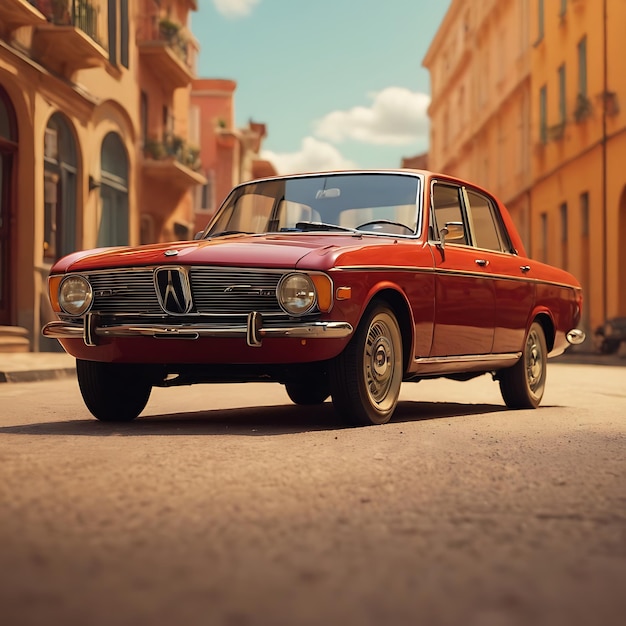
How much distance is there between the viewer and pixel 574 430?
7191 millimetres

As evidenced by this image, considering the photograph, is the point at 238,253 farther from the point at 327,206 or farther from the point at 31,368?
the point at 31,368

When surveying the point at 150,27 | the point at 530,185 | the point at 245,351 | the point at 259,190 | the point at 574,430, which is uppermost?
the point at 150,27

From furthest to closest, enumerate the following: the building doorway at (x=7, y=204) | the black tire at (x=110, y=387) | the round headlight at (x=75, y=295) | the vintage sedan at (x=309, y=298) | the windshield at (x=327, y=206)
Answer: the building doorway at (x=7, y=204) → the windshield at (x=327, y=206) → the black tire at (x=110, y=387) → the round headlight at (x=75, y=295) → the vintage sedan at (x=309, y=298)

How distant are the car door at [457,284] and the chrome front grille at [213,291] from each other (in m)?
1.50

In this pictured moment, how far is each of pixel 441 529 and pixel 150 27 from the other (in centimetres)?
2608

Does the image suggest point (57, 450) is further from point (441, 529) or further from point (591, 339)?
point (591, 339)

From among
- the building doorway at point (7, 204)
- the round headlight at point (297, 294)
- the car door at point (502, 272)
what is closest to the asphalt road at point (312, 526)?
the round headlight at point (297, 294)

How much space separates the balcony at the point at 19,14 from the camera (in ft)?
60.3

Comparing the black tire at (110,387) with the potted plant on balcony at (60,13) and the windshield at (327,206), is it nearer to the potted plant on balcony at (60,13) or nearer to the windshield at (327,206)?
the windshield at (327,206)

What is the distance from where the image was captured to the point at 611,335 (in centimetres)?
2559

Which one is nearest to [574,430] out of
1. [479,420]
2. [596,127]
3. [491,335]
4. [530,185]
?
[479,420]

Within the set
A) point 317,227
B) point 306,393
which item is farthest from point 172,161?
Result: point 317,227

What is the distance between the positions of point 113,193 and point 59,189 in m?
3.53

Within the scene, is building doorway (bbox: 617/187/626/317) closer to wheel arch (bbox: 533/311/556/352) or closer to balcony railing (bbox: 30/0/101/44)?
balcony railing (bbox: 30/0/101/44)
